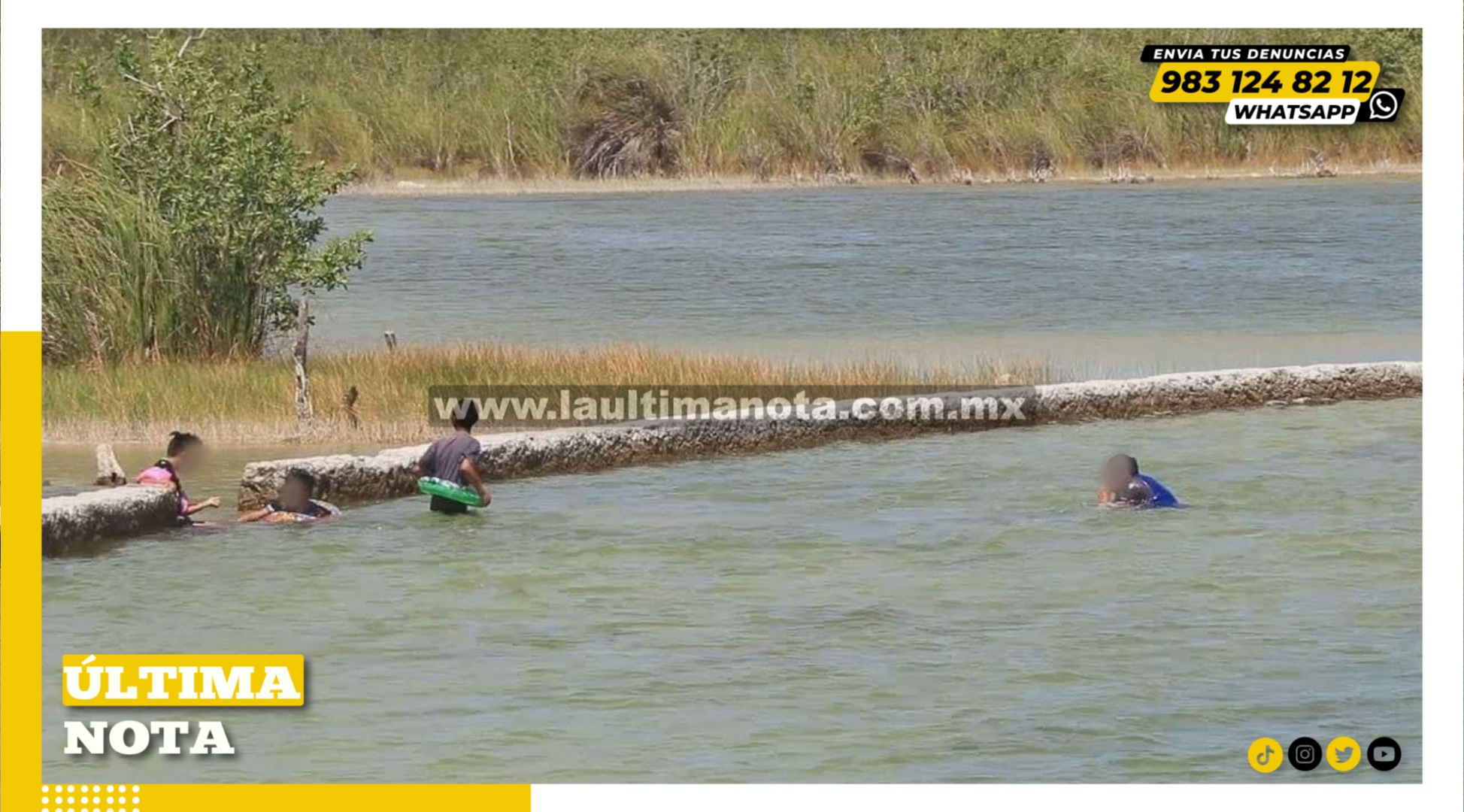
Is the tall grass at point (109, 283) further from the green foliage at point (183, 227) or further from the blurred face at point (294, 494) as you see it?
the blurred face at point (294, 494)

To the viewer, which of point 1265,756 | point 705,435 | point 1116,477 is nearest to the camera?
point 1265,756

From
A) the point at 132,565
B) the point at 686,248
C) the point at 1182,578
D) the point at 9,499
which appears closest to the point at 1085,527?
the point at 1182,578

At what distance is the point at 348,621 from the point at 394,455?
14.1ft

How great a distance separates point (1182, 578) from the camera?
1731 centimetres

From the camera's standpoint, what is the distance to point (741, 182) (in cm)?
4144

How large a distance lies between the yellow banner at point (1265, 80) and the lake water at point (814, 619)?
10.6 feet

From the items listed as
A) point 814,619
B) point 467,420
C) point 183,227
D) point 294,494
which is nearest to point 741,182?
point 183,227

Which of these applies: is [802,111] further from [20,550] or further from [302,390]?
[20,550]

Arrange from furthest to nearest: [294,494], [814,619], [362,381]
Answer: [362,381] → [294,494] → [814,619]

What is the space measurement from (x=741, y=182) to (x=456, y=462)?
74.4 ft

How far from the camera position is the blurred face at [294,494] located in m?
18.7

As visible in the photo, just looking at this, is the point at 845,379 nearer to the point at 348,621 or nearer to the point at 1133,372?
the point at 1133,372

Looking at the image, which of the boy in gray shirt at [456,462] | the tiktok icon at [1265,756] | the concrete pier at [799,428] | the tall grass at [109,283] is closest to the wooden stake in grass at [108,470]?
the concrete pier at [799,428]

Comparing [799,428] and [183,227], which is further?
[183,227]
